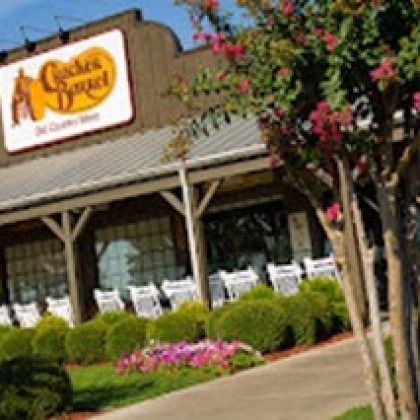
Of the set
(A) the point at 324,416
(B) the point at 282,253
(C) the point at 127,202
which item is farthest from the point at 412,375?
(C) the point at 127,202

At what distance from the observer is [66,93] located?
991 inches

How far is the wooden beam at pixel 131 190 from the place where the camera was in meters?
17.8

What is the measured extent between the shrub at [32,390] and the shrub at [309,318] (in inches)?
165

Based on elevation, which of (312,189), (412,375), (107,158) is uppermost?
(107,158)

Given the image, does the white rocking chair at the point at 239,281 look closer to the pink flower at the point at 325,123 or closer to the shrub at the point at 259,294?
the shrub at the point at 259,294

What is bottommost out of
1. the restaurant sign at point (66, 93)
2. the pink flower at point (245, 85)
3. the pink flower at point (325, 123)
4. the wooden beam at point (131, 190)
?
the pink flower at point (325, 123)

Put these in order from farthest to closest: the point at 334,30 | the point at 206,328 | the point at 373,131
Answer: the point at 206,328 → the point at 373,131 → the point at 334,30

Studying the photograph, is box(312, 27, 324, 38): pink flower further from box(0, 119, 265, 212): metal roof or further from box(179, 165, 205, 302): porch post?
box(179, 165, 205, 302): porch post

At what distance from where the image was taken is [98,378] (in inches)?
565

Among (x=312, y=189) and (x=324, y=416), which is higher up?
(x=312, y=189)

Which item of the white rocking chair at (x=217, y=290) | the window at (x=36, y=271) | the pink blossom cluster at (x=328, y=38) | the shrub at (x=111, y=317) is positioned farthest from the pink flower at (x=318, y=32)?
the window at (x=36, y=271)

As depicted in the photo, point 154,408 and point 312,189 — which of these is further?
point 154,408

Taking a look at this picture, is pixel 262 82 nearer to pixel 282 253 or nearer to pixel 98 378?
pixel 98 378

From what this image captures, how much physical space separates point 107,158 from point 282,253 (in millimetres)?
4184
